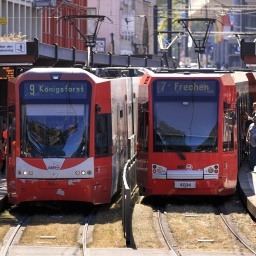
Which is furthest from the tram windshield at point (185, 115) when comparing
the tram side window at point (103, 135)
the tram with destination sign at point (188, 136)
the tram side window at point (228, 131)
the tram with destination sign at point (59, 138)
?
the tram with destination sign at point (59, 138)

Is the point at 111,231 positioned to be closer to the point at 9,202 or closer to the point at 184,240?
the point at 184,240

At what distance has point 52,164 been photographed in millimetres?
23625

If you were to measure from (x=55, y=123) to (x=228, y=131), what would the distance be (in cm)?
408

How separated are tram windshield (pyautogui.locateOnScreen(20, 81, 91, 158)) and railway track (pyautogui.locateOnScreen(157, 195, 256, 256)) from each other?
2243 mm

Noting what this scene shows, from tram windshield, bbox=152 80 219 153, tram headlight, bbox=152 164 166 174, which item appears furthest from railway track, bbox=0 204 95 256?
tram windshield, bbox=152 80 219 153

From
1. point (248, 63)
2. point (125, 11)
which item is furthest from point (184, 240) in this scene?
point (125, 11)

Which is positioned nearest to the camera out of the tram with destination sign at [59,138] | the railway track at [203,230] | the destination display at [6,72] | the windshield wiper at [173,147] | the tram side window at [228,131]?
the railway track at [203,230]

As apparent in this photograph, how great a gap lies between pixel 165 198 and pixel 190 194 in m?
2.08

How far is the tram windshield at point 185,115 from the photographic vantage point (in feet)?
83.0

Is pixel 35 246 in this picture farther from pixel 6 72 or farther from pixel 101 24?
pixel 101 24

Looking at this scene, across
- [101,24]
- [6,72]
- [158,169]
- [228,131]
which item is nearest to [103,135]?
[158,169]

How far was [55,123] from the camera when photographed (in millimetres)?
23750

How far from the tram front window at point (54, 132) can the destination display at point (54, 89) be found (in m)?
0.20

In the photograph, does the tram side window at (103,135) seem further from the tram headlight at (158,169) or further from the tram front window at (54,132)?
the tram headlight at (158,169)
